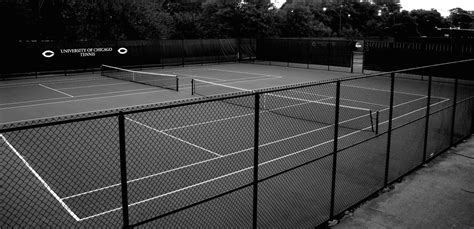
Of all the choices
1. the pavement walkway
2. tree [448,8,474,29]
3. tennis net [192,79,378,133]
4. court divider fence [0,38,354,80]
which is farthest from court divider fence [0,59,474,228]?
tree [448,8,474,29]

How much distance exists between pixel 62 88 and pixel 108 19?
19747 mm

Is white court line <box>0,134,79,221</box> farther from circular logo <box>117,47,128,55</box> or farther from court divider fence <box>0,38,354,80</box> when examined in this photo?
circular logo <box>117,47,128,55</box>

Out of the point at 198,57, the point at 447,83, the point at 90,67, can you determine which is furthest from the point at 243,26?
the point at 447,83

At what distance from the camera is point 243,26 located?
5841cm

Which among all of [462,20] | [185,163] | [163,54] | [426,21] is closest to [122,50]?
[163,54]

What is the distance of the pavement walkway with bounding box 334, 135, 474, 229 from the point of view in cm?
790

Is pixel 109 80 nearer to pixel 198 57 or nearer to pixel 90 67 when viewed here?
pixel 90 67

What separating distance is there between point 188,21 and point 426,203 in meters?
52.6

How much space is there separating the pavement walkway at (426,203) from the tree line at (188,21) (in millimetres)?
39148

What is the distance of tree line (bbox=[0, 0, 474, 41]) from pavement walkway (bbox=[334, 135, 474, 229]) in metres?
39.1

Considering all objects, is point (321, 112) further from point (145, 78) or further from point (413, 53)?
point (145, 78)

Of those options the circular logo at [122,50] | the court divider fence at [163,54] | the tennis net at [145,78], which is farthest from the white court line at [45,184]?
the circular logo at [122,50]

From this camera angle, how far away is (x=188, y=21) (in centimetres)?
5791

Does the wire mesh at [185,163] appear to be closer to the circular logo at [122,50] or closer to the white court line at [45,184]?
the white court line at [45,184]
